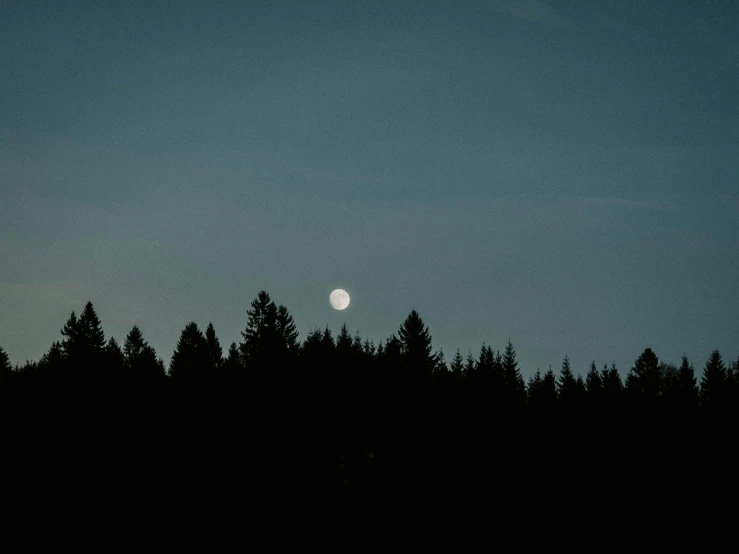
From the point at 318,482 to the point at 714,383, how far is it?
79.0 metres

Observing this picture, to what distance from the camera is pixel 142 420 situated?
149 feet

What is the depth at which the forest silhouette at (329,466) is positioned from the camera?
112 ft

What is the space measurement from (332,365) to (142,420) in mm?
15747

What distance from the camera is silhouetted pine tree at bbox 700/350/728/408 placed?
89.1 m

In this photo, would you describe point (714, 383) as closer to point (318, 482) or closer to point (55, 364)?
point (318, 482)

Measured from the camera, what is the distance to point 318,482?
131 ft

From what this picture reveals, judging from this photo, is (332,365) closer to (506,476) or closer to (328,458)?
(328,458)

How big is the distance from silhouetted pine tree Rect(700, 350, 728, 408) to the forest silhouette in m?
28.5

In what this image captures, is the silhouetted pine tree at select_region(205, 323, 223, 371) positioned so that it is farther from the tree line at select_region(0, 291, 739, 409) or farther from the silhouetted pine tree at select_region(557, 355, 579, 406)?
the silhouetted pine tree at select_region(557, 355, 579, 406)

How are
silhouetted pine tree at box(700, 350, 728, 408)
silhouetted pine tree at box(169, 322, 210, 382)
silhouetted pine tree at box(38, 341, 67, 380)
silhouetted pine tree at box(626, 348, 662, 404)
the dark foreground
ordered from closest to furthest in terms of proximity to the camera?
1. the dark foreground
2. silhouetted pine tree at box(38, 341, 67, 380)
3. silhouetted pine tree at box(169, 322, 210, 382)
4. silhouetted pine tree at box(700, 350, 728, 408)
5. silhouetted pine tree at box(626, 348, 662, 404)

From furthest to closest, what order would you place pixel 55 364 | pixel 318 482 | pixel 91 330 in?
pixel 91 330 → pixel 55 364 → pixel 318 482

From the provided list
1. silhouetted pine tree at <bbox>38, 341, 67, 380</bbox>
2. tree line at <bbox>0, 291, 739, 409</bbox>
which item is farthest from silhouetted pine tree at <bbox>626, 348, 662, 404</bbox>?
silhouetted pine tree at <bbox>38, 341, 67, 380</bbox>

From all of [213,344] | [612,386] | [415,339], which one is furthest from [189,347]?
[612,386]

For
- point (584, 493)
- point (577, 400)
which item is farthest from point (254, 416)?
point (577, 400)
